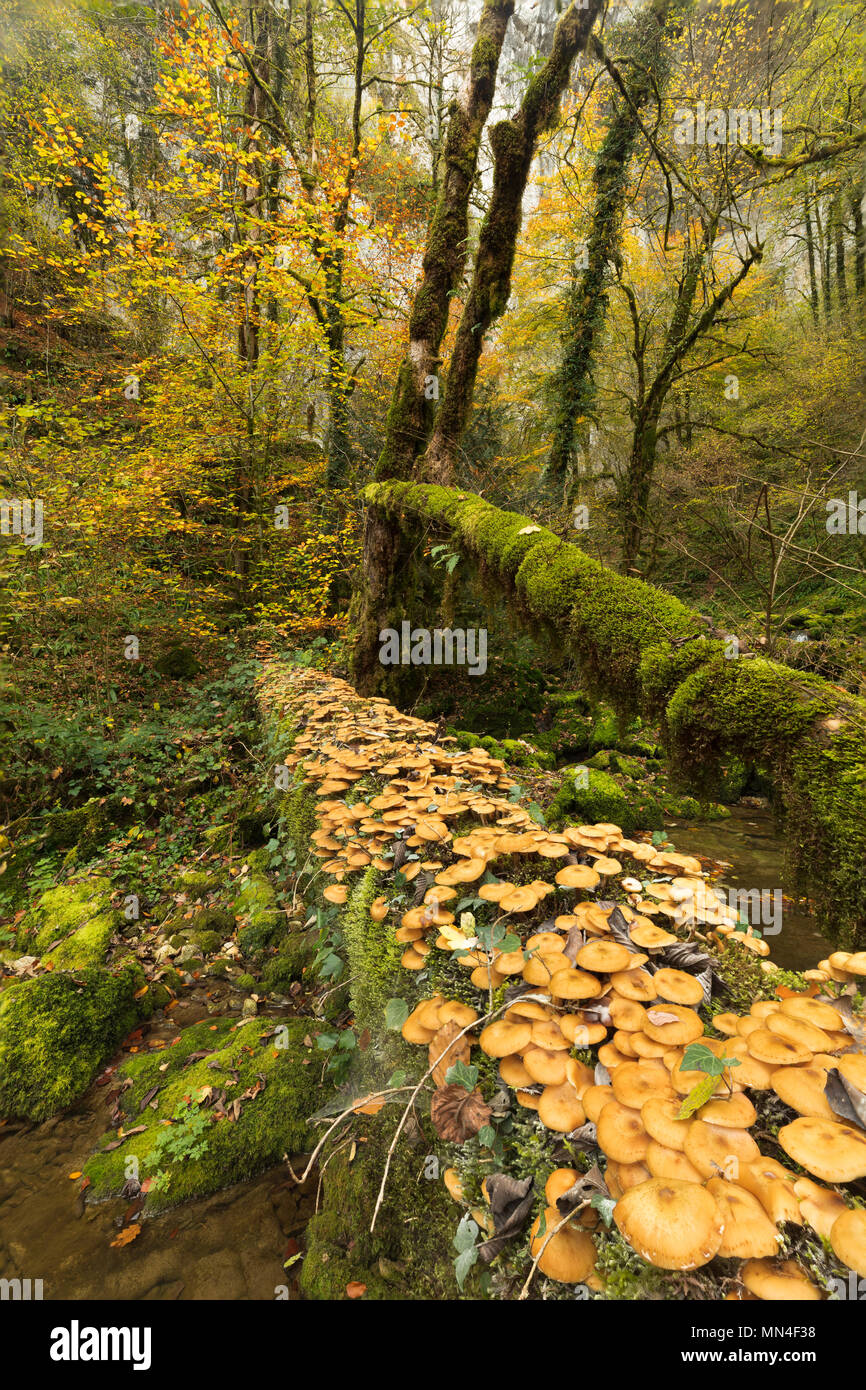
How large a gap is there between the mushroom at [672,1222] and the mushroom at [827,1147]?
219 millimetres

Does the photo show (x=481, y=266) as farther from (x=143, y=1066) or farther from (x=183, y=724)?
(x=143, y=1066)

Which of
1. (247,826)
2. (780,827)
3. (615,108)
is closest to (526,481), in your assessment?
(615,108)

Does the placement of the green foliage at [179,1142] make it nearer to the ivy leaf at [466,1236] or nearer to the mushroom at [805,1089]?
the ivy leaf at [466,1236]

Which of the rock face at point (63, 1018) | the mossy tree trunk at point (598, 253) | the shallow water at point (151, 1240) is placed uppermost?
the mossy tree trunk at point (598, 253)

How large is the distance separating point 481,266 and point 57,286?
42.6ft

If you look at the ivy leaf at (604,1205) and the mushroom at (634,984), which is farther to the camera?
the mushroom at (634,984)

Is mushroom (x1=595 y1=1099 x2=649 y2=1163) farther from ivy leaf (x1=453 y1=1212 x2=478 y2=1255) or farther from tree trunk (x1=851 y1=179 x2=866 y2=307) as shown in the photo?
tree trunk (x1=851 y1=179 x2=866 y2=307)

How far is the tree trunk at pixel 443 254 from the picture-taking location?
5.70 m

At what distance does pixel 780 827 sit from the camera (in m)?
2.08

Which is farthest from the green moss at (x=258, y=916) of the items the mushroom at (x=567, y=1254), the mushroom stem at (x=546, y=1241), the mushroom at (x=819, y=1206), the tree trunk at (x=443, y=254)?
the tree trunk at (x=443, y=254)

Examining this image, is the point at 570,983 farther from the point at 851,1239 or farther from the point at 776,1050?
the point at 851,1239

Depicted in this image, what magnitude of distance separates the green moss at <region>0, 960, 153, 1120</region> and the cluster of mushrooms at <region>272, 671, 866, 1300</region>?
250 centimetres

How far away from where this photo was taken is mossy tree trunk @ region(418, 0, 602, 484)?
5.27 meters

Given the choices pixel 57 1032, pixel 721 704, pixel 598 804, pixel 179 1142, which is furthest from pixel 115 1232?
pixel 598 804
